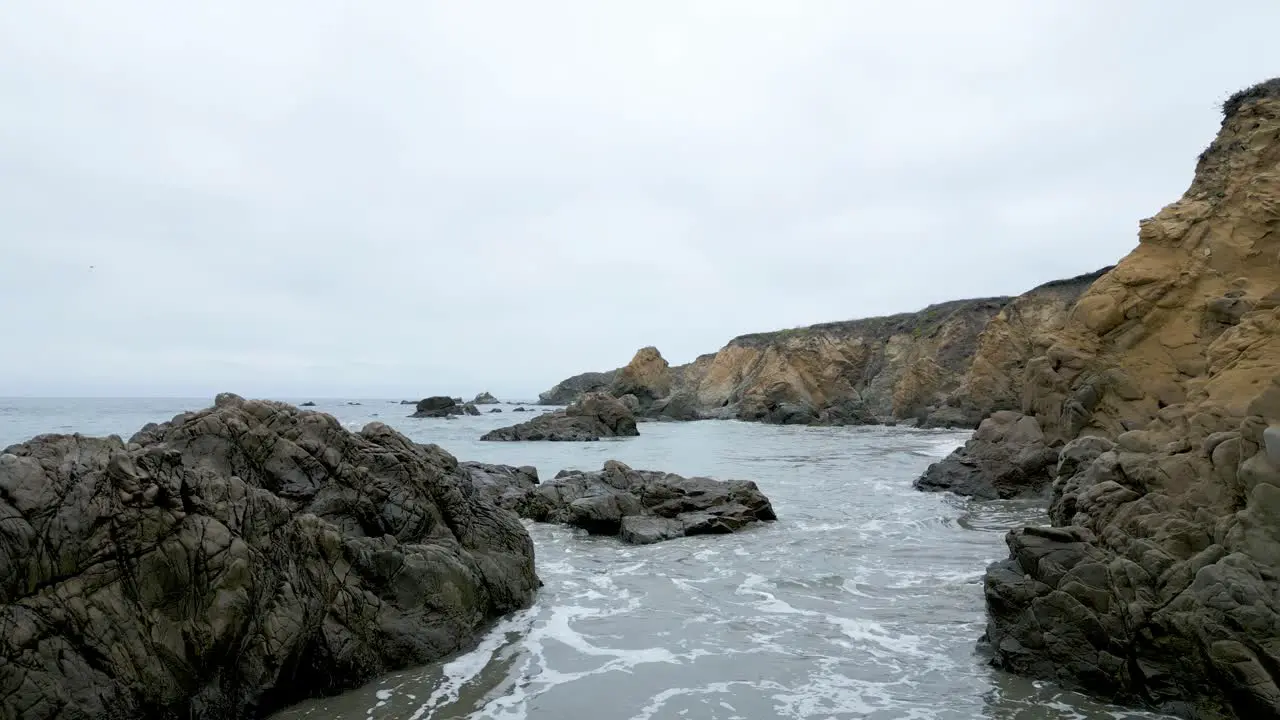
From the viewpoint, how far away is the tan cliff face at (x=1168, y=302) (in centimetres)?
1275

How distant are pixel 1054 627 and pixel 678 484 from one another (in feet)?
32.3

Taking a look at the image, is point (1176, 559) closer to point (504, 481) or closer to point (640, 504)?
point (640, 504)

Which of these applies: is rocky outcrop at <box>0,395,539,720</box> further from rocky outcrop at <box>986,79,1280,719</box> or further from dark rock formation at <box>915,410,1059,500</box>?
dark rock formation at <box>915,410,1059,500</box>

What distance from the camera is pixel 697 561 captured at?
11.3 metres

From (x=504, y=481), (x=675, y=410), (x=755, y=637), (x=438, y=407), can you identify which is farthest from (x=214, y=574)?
(x=438, y=407)

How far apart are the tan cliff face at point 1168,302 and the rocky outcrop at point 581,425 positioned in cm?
2647

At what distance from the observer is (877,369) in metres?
64.4

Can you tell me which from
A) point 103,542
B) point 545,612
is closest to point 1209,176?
point 545,612

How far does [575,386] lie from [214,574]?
337 ft

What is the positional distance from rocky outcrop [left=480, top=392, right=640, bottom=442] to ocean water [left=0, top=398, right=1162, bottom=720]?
85.1 ft

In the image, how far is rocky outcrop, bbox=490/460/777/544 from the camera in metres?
13.6

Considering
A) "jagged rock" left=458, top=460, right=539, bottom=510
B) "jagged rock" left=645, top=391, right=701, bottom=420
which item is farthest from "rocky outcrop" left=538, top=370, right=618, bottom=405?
"jagged rock" left=458, top=460, right=539, bottom=510

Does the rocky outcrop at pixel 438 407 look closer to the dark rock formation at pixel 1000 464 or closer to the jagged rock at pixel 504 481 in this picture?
the jagged rock at pixel 504 481

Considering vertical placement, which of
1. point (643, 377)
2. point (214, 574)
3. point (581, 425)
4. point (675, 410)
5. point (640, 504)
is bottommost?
point (640, 504)
